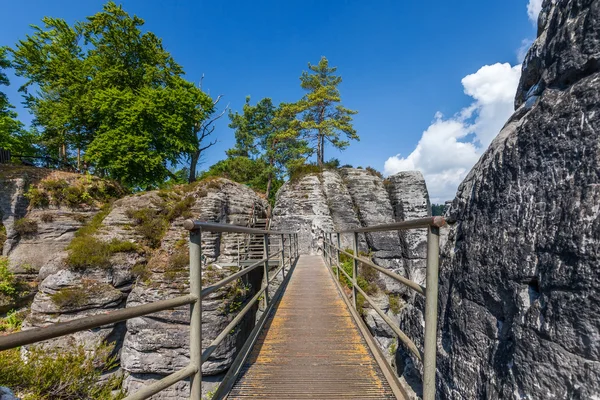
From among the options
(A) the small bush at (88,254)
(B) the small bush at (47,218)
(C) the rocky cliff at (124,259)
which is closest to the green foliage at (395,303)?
(C) the rocky cliff at (124,259)

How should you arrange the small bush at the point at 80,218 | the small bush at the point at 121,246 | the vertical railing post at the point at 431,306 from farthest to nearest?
the small bush at the point at 80,218, the small bush at the point at 121,246, the vertical railing post at the point at 431,306

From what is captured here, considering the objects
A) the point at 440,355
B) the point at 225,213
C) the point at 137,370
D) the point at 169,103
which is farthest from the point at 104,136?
the point at 440,355

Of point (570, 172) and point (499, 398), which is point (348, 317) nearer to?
point (499, 398)

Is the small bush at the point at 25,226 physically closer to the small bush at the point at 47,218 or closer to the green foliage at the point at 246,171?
the small bush at the point at 47,218

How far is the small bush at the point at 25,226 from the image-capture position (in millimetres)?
11586

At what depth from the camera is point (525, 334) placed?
4.47 feet

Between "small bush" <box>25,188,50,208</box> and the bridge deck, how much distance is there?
1496 cm

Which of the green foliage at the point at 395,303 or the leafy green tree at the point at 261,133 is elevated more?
the leafy green tree at the point at 261,133

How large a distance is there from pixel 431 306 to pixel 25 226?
662 inches

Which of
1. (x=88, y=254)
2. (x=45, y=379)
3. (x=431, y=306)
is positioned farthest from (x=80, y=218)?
(x=431, y=306)

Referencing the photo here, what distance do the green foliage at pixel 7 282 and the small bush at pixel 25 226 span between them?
128cm

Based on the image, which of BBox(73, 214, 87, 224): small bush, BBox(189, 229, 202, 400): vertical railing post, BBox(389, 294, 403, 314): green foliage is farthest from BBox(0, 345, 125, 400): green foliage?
BBox(73, 214, 87, 224): small bush

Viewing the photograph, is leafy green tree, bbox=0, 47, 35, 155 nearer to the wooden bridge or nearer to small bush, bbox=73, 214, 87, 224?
small bush, bbox=73, 214, 87, 224

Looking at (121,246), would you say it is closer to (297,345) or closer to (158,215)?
(158,215)
